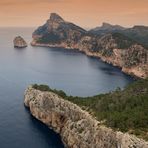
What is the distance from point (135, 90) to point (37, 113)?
45765 millimetres

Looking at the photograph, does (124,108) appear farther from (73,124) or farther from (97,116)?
(73,124)

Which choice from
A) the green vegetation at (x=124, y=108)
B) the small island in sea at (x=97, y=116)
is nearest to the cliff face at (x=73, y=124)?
the small island in sea at (x=97, y=116)

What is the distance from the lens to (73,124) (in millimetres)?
134875

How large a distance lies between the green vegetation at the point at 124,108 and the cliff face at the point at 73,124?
3.63 m

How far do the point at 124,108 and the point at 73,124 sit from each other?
67.1ft

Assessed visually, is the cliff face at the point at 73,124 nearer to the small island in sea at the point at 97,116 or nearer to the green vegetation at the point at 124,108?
the small island in sea at the point at 97,116

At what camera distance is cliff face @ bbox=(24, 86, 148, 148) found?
109 metres

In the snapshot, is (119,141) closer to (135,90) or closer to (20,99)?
(135,90)

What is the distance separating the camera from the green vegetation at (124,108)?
375 ft

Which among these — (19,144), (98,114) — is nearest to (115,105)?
(98,114)

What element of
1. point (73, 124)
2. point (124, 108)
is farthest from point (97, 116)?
point (124, 108)

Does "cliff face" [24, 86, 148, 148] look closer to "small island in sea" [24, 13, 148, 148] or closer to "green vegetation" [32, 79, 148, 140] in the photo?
"small island in sea" [24, 13, 148, 148]

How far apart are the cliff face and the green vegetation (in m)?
3.63

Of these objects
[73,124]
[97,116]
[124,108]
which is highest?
[124,108]
